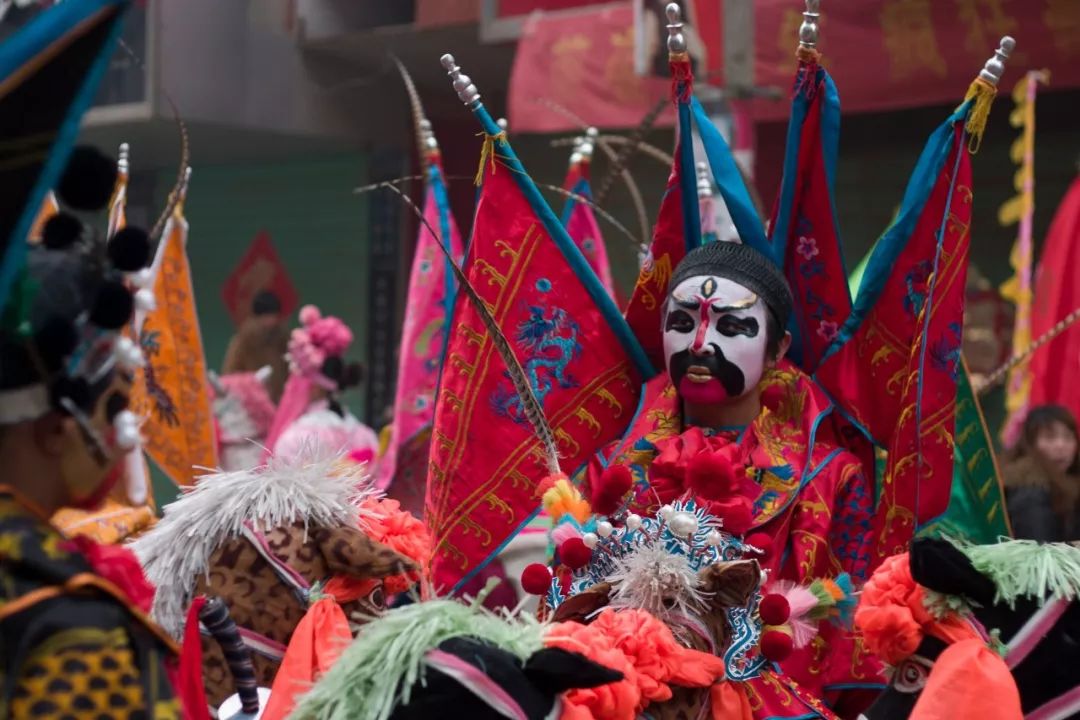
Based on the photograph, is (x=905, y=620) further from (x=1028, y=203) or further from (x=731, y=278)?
(x=1028, y=203)

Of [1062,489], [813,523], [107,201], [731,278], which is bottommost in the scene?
[1062,489]

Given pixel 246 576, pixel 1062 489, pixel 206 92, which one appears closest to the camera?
pixel 246 576

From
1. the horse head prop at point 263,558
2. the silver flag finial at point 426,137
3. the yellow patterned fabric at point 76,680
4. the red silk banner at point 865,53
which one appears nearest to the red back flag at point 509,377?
the horse head prop at point 263,558

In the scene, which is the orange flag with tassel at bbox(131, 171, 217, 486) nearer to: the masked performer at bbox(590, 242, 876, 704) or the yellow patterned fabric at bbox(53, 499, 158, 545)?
the yellow patterned fabric at bbox(53, 499, 158, 545)

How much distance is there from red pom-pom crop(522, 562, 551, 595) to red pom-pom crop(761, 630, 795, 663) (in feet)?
1.65

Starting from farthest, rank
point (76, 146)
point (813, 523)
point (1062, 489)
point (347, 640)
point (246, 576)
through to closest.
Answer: point (1062, 489) → point (813, 523) → point (246, 576) → point (347, 640) → point (76, 146)

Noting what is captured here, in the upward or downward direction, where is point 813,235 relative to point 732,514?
upward

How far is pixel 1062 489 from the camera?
658 centimetres

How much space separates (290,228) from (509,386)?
10.5 m

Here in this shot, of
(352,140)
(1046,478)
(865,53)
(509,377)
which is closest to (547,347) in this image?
(509,377)

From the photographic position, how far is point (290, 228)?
14641 mm

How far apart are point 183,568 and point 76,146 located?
1328 mm

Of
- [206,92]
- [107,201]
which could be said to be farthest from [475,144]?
[107,201]

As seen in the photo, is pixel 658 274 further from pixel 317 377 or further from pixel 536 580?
pixel 317 377
